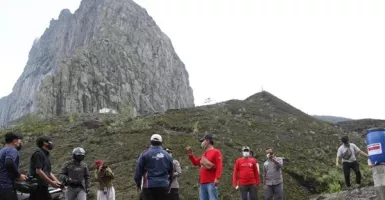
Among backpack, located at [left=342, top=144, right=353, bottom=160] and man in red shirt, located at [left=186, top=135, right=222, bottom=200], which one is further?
backpack, located at [left=342, top=144, right=353, bottom=160]

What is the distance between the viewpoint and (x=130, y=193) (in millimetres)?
15242

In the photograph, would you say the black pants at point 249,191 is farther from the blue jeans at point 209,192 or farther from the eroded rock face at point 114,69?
the eroded rock face at point 114,69

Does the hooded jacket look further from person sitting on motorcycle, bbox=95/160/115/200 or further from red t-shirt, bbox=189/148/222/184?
person sitting on motorcycle, bbox=95/160/115/200

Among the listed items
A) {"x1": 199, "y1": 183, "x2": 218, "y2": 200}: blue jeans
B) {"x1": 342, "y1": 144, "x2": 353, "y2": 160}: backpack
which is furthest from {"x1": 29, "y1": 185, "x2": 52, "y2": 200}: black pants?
{"x1": 342, "y1": 144, "x2": 353, "y2": 160}: backpack

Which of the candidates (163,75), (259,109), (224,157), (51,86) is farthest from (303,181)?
(163,75)

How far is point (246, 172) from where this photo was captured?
11.8 m

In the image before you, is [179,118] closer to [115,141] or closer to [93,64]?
[115,141]

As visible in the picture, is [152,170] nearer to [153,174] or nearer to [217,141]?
[153,174]

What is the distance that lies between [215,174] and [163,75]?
134m

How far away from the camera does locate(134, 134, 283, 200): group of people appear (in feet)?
25.7

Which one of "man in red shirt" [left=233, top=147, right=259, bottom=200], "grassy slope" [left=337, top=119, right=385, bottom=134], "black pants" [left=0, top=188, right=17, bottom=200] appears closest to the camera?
"black pants" [left=0, top=188, right=17, bottom=200]

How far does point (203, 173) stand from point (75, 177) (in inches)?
113

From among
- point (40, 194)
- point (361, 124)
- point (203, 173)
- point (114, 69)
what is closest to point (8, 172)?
point (40, 194)

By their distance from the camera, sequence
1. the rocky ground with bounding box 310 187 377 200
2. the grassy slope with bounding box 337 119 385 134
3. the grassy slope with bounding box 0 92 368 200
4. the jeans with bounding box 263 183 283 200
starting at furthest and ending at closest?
the grassy slope with bounding box 337 119 385 134 < the grassy slope with bounding box 0 92 368 200 < the jeans with bounding box 263 183 283 200 < the rocky ground with bounding box 310 187 377 200
